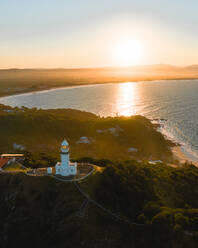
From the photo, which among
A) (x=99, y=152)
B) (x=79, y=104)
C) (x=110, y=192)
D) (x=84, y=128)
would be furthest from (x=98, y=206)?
(x=79, y=104)

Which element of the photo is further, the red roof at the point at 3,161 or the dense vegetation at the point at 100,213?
the red roof at the point at 3,161

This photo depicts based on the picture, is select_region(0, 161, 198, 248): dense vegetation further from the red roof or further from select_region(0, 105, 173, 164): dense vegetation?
select_region(0, 105, 173, 164): dense vegetation

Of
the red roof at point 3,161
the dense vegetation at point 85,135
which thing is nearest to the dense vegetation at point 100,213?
the red roof at point 3,161

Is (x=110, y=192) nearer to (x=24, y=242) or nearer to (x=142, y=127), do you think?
(x=24, y=242)

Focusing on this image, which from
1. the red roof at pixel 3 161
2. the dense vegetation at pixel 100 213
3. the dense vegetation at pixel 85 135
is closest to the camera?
the dense vegetation at pixel 100 213

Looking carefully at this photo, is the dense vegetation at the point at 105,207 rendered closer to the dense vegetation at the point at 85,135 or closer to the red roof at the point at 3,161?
the red roof at the point at 3,161

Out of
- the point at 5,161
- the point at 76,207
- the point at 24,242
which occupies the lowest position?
the point at 24,242
